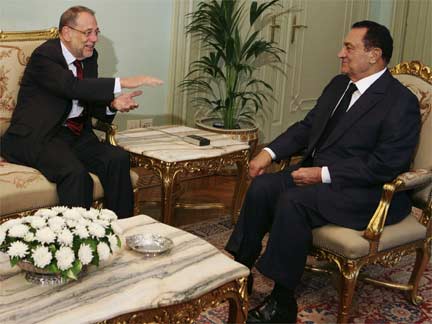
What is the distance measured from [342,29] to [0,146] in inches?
141

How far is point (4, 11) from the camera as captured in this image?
10.9ft

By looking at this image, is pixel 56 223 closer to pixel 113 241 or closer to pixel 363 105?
pixel 113 241

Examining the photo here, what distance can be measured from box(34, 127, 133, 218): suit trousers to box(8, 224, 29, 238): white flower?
0.89 metres

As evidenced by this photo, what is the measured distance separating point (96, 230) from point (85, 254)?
0.08 metres

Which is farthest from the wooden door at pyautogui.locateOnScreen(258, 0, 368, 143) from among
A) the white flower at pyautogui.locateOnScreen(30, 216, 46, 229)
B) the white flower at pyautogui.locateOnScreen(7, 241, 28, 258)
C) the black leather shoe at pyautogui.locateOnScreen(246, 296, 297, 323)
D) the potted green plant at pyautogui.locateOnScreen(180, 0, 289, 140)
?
the white flower at pyautogui.locateOnScreen(7, 241, 28, 258)

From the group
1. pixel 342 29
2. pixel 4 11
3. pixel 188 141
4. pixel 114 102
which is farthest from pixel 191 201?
pixel 342 29

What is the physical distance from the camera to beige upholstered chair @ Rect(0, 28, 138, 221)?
2525 mm

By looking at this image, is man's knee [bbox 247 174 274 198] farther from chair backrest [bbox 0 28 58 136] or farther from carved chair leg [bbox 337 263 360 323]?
chair backrest [bbox 0 28 58 136]

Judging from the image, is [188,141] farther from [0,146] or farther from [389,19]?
[389,19]

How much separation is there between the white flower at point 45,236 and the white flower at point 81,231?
0.20 feet

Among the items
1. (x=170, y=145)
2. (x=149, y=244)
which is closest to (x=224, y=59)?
(x=170, y=145)

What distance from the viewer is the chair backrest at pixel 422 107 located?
2633 mm

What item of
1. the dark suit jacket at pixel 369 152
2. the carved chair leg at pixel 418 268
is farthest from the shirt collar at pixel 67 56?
the carved chair leg at pixel 418 268

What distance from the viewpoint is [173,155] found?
9.64 ft
